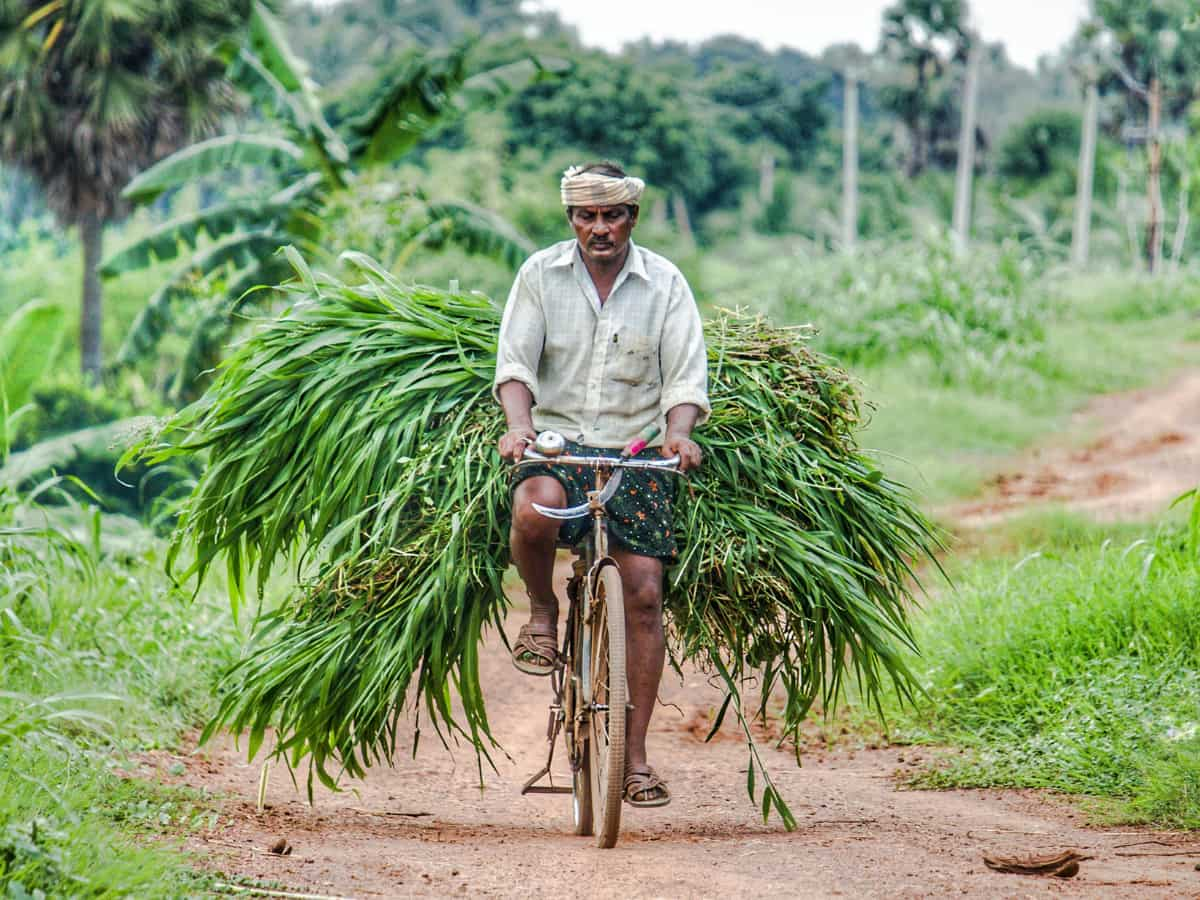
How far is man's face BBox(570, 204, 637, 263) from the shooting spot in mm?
4152

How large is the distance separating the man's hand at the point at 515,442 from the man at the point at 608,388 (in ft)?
0.05

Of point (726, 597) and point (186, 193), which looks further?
point (186, 193)

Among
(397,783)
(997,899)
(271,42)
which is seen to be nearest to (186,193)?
(271,42)

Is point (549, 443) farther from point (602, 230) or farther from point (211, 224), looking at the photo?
point (211, 224)

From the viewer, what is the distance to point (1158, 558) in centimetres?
595

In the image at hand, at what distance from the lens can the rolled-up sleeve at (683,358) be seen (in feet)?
13.4

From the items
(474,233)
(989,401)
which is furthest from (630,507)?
(989,401)

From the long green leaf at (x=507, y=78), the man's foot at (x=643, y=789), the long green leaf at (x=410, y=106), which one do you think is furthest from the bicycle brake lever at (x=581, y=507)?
the long green leaf at (x=507, y=78)

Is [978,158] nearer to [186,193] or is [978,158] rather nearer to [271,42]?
[186,193]

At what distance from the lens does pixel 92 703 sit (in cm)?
524

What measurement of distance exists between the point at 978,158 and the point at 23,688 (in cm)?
3713

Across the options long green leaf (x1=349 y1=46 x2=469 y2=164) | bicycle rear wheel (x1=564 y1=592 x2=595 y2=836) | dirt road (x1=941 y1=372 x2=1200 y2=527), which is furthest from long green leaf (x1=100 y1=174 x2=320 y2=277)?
bicycle rear wheel (x1=564 y1=592 x2=595 y2=836)

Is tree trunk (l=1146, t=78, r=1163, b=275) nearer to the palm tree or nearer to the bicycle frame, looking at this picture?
the palm tree

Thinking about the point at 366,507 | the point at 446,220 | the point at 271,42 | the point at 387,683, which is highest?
the point at 271,42
